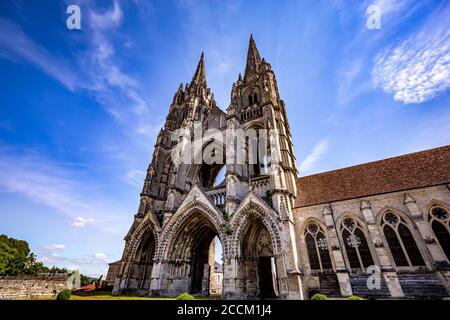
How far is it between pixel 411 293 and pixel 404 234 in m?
3.34

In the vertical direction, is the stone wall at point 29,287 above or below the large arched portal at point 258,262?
below

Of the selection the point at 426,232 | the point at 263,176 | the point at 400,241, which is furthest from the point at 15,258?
the point at 426,232

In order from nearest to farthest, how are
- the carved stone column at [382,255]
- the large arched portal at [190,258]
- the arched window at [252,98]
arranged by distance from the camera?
the carved stone column at [382,255], the large arched portal at [190,258], the arched window at [252,98]

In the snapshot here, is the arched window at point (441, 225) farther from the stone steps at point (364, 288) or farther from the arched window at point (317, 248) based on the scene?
the arched window at point (317, 248)

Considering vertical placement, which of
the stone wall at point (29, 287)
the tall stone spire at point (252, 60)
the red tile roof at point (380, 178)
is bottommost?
the stone wall at point (29, 287)

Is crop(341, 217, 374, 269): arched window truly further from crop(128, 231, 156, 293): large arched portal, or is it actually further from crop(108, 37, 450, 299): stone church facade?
crop(128, 231, 156, 293): large arched portal

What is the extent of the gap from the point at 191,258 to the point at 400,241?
16.2 m

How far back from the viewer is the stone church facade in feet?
41.5

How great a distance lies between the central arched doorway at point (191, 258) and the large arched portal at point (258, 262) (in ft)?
9.13

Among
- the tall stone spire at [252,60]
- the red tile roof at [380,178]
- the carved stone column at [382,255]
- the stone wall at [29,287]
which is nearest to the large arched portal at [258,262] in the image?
the red tile roof at [380,178]

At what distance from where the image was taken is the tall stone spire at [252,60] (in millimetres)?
29523

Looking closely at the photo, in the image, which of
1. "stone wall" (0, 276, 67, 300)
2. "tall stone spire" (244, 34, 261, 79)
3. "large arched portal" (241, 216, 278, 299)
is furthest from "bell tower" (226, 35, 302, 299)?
"stone wall" (0, 276, 67, 300)

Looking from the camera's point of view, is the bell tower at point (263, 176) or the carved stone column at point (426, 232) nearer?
the carved stone column at point (426, 232)
